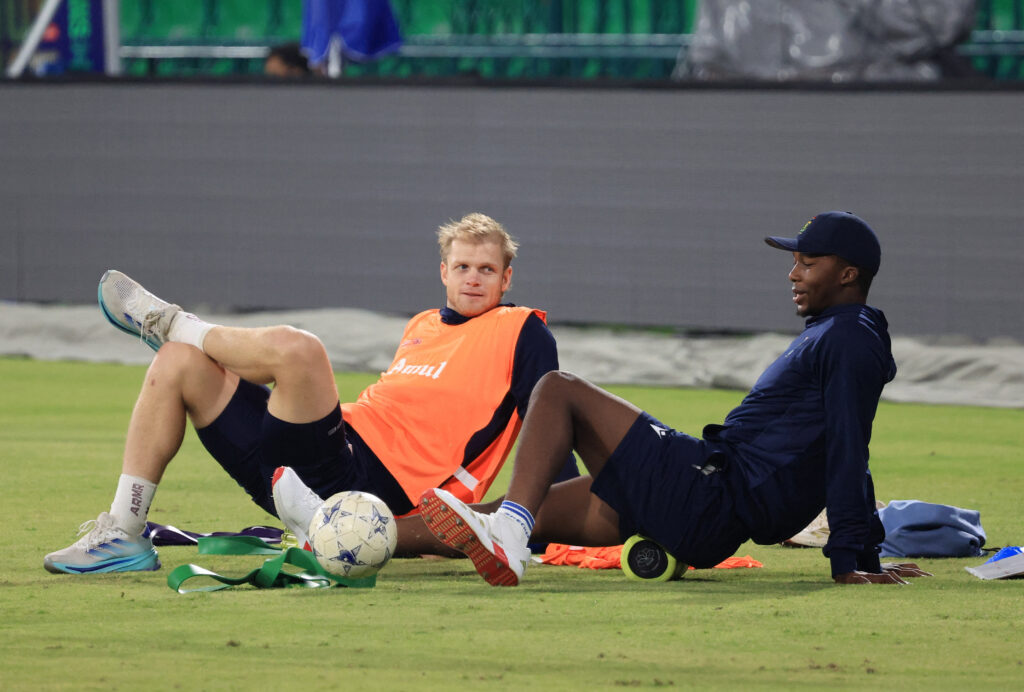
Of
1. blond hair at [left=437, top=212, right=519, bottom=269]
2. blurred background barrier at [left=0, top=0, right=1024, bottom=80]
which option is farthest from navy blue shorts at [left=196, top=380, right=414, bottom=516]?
blurred background barrier at [left=0, top=0, right=1024, bottom=80]

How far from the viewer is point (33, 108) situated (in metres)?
16.3

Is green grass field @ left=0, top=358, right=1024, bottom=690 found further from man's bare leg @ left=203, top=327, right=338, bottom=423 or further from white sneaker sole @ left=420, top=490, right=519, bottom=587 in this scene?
man's bare leg @ left=203, top=327, right=338, bottom=423

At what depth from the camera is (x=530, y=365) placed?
6.06m

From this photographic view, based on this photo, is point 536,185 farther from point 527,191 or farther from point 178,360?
point 178,360

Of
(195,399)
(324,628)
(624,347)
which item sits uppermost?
(195,399)

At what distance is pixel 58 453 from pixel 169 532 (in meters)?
3.16

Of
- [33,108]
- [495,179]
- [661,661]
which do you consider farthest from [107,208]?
[661,661]

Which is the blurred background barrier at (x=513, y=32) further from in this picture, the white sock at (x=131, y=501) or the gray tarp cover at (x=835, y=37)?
the white sock at (x=131, y=501)

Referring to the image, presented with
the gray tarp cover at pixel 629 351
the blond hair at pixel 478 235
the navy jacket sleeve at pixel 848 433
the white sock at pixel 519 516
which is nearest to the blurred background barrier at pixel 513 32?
the gray tarp cover at pixel 629 351

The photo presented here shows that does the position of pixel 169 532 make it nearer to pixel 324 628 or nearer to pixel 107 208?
pixel 324 628

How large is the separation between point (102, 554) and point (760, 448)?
7.54 feet

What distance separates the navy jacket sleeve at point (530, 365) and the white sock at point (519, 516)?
2.13ft

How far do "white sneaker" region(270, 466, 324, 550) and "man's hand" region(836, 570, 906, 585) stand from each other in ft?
5.82

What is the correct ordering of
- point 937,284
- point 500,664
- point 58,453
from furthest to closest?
1. point 937,284
2. point 58,453
3. point 500,664
